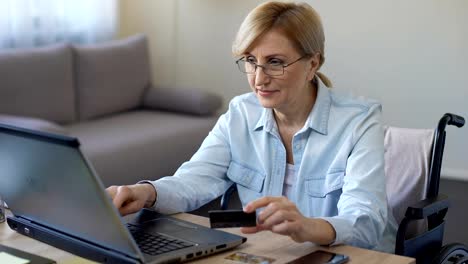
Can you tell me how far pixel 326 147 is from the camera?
2064 millimetres

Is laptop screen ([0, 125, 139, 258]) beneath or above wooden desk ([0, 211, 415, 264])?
→ above

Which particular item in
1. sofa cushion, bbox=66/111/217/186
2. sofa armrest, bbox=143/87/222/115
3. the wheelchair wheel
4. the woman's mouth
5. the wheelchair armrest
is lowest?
sofa cushion, bbox=66/111/217/186

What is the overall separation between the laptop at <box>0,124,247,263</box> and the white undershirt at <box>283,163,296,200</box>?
1.36ft

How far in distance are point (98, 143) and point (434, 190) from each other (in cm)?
193

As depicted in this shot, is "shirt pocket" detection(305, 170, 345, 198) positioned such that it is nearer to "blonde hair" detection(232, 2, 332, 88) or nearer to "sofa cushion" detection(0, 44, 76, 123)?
"blonde hair" detection(232, 2, 332, 88)

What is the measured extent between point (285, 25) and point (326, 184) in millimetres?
417

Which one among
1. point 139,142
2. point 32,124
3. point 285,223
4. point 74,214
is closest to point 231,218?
point 285,223

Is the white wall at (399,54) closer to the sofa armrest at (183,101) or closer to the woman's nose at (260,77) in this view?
the sofa armrest at (183,101)

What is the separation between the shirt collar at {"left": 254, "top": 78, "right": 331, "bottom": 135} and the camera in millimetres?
2082

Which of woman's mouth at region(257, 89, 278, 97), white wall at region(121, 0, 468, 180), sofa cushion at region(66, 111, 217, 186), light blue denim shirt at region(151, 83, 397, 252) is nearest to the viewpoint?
light blue denim shirt at region(151, 83, 397, 252)

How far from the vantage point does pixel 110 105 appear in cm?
437

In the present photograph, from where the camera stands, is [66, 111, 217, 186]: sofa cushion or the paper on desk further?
[66, 111, 217, 186]: sofa cushion

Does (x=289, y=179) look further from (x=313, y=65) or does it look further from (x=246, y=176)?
(x=313, y=65)

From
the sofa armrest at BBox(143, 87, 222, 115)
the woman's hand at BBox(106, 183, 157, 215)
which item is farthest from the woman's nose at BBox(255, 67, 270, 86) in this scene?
the sofa armrest at BBox(143, 87, 222, 115)
